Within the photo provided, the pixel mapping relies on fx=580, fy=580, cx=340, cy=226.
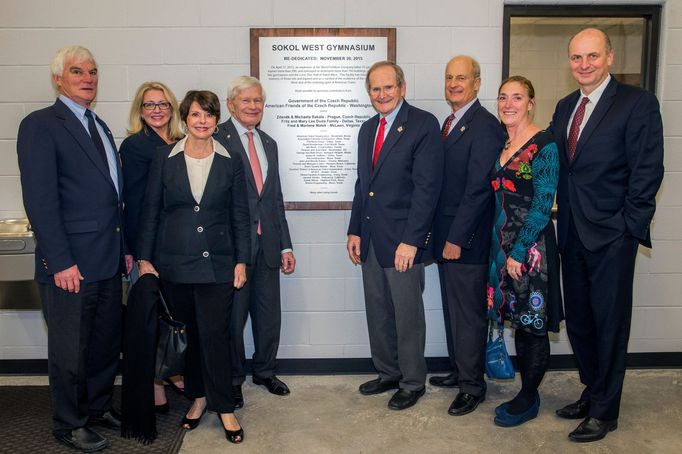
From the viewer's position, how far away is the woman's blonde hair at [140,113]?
9.82 ft

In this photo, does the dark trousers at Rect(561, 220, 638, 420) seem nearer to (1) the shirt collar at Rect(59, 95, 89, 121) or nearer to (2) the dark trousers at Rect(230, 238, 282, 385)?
(2) the dark trousers at Rect(230, 238, 282, 385)

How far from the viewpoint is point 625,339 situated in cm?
273

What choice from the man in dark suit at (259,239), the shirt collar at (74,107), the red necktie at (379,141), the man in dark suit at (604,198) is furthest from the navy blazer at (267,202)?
the man in dark suit at (604,198)

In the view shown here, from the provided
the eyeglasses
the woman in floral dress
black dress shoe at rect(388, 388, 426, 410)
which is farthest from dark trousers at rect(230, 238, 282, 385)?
the woman in floral dress

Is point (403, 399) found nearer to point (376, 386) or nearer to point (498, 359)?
point (376, 386)

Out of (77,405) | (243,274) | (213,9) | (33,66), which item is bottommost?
(77,405)

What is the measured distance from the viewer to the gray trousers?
3.08m

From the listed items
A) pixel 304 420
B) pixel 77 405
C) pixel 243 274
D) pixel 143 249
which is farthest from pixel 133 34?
pixel 304 420

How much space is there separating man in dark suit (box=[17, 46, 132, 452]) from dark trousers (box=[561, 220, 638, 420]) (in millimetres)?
2204

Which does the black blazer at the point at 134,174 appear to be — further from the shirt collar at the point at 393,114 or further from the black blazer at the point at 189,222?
the shirt collar at the point at 393,114

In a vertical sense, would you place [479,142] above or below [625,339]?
above

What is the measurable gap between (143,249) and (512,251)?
1.72 metres

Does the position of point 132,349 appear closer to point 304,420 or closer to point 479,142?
Answer: point 304,420

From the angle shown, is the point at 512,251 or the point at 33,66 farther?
the point at 33,66
